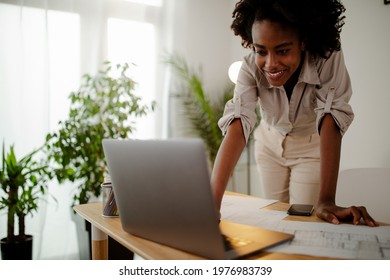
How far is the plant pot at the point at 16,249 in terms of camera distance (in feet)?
5.41

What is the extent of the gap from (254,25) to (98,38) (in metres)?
1.54

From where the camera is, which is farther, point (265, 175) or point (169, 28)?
point (169, 28)

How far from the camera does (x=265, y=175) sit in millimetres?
Answer: 1468

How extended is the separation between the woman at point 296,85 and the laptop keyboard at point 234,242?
242mm

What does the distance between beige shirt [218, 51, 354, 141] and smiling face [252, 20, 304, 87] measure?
7 cm

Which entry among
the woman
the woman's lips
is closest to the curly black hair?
the woman

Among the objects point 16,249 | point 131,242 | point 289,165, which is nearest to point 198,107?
point 289,165

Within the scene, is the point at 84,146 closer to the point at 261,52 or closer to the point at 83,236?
the point at 83,236

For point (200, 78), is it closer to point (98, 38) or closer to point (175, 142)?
point (98, 38)

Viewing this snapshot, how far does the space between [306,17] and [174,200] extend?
706 millimetres

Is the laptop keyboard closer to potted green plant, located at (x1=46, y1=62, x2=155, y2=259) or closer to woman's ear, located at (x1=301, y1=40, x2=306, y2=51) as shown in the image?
woman's ear, located at (x1=301, y1=40, x2=306, y2=51)

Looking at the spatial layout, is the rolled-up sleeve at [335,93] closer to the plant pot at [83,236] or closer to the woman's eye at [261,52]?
the woman's eye at [261,52]
